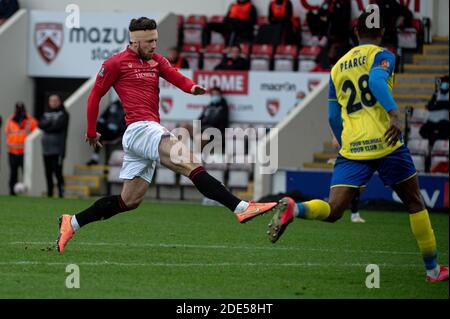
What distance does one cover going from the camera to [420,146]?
21.6 m

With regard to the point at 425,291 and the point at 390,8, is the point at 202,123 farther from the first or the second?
the point at 425,291

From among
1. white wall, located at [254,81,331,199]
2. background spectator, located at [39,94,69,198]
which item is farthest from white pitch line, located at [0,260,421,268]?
background spectator, located at [39,94,69,198]

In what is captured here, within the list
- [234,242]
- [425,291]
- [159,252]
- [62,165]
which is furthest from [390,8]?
[425,291]

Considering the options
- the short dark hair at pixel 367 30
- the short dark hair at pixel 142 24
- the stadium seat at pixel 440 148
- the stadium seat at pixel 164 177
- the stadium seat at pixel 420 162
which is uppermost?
the short dark hair at pixel 142 24

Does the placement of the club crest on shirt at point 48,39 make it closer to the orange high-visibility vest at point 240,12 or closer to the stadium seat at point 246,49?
the orange high-visibility vest at point 240,12

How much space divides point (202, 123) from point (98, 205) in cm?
1277

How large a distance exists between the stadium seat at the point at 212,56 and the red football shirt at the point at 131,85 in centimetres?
1432

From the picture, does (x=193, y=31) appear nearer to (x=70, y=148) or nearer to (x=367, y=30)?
(x=70, y=148)

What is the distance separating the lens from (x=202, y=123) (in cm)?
2336

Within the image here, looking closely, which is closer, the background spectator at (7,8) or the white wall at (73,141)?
the white wall at (73,141)

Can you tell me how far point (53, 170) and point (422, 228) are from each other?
47.5 ft

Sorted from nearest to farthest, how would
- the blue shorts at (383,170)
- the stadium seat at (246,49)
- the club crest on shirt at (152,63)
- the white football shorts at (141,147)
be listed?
the blue shorts at (383,170)
the white football shorts at (141,147)
the club crest on shirt at (152,63)
the stadium seat at (246,49)

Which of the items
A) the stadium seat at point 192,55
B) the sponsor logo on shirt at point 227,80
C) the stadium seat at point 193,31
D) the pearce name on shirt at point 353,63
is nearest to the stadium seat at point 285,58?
the sponsor logo on shirt at point 227,80

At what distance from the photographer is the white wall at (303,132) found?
22.1 meters
